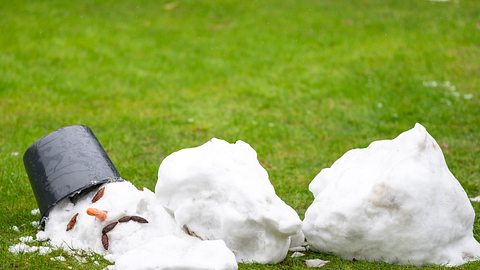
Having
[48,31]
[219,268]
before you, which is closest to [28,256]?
[219,268]

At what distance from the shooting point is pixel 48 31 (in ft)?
41.0

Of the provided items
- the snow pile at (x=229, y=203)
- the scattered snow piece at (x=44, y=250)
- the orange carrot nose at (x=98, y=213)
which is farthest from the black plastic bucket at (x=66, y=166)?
the snow pile at (x=229, y=203)

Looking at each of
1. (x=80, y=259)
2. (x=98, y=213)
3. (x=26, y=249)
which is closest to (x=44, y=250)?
(x=26, y=249)

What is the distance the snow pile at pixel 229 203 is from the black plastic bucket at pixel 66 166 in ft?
1.82

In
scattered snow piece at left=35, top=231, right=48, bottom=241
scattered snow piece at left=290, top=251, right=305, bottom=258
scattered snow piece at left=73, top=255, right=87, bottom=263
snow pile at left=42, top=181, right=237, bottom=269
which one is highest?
snow pile at left=42, top=181, right=237, bottom=269

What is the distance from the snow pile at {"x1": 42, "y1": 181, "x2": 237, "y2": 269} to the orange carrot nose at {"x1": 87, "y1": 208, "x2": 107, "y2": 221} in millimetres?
10

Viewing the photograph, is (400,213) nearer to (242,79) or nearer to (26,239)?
(26,239)

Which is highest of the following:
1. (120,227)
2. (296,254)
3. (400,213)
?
(400,213)

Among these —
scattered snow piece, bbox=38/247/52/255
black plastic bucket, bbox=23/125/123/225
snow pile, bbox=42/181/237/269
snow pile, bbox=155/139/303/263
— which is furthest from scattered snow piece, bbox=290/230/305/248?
scattered snow piece, bbox=38/247/52/255

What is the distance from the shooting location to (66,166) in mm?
5375

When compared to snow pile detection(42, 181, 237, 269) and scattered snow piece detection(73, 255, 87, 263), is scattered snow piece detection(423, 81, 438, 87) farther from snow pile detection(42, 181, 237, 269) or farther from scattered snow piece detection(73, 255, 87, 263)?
scattered snow piece detection(73, 255, 87, 263)

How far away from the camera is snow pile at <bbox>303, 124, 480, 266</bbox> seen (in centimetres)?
477

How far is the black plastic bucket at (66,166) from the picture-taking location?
5223 mm

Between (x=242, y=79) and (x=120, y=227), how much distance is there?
253 inches
